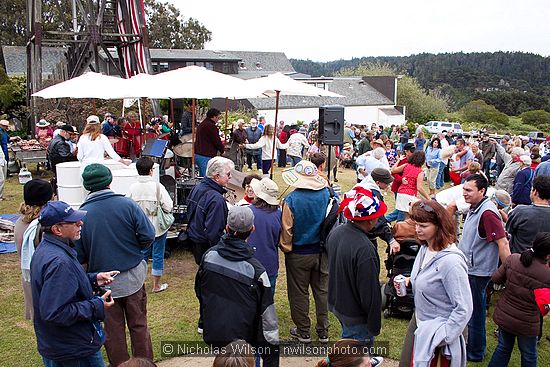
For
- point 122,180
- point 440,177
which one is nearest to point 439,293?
point 122,180

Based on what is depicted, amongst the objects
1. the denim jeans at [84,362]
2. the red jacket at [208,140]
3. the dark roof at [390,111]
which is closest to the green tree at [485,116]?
the dark roof at [390,111]

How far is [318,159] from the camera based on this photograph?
7.18 metres

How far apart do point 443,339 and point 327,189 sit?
2.19 m

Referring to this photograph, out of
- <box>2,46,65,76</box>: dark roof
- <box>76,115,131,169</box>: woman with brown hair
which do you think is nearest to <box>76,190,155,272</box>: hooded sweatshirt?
<box>76,115,131,169</box>: woman with brown hair

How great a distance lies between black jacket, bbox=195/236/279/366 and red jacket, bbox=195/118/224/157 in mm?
6428

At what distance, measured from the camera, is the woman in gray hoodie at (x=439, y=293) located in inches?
128

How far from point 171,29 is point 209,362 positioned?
55141 millimetres

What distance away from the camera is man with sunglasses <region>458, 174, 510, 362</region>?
4.50 metres

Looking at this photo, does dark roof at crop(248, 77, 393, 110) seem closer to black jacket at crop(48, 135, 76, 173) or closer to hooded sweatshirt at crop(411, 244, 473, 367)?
black jacket at crop(48, 135, 76, 173)

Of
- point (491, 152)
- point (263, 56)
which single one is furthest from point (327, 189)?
point (263, 56)

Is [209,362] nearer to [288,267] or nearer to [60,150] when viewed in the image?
[288,267]

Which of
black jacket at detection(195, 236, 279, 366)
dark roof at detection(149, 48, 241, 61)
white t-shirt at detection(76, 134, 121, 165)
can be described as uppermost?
dark roof at detection(149, 48, 241, 61)

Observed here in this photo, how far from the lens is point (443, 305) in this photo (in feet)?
11.0

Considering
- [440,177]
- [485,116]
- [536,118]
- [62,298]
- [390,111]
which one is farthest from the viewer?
[390,111]
